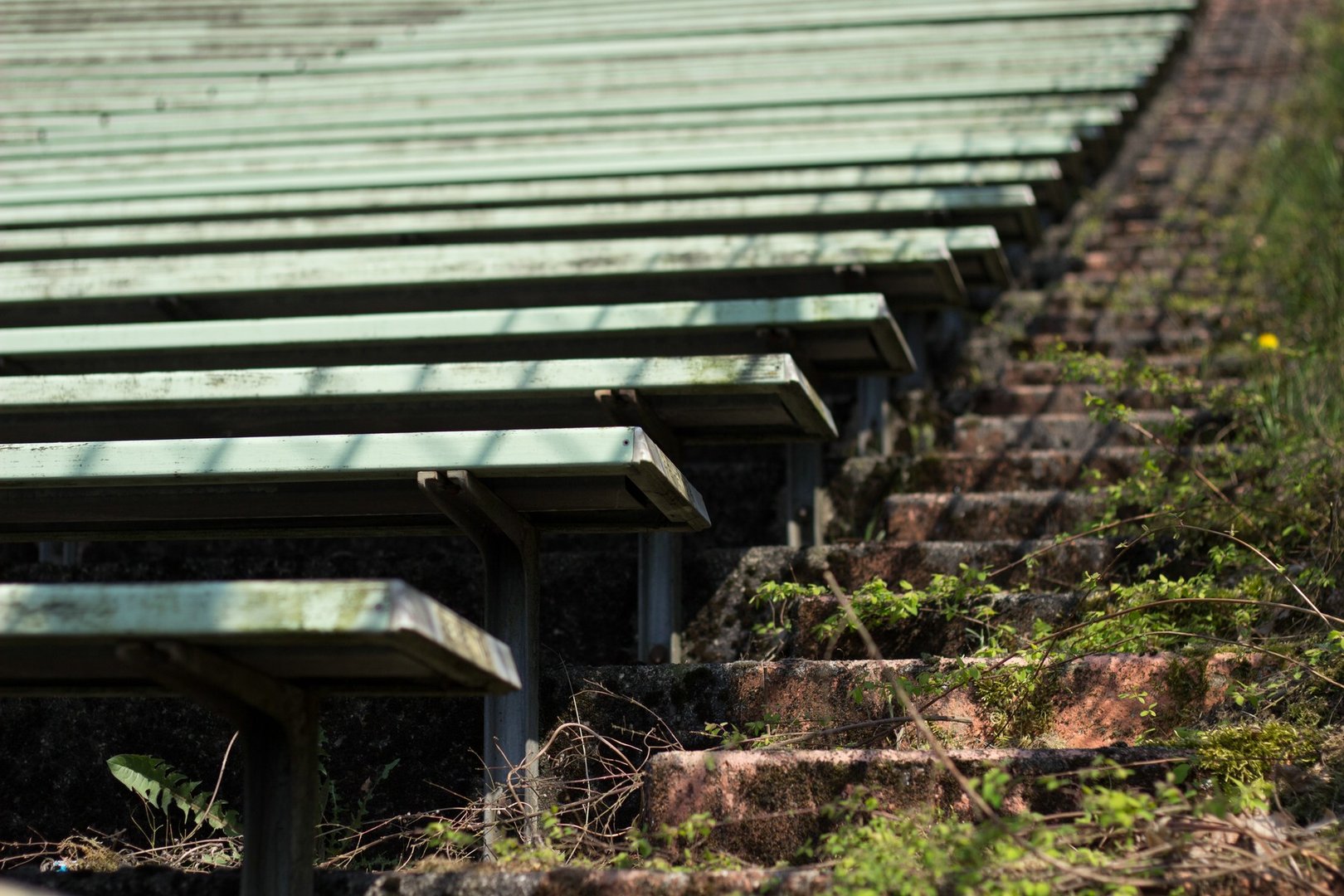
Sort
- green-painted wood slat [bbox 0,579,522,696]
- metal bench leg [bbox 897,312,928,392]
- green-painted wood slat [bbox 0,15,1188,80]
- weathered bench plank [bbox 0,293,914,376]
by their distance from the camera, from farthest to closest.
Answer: green-painted wood slat [bbox 0,15,1188,80]
metal bench leg [bbox 897,312,928,392]
weathered bench plank [bbox 0,293,914,376]
green-painted wood slat [bbox 0,579,522,696]

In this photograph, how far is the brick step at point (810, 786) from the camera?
2.36 metres

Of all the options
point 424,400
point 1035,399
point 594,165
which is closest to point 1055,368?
point 1035,399

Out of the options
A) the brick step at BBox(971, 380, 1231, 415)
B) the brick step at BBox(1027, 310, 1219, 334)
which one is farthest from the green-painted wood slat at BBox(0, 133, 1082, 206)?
the brick step at BBox(971, 380, 1231, 415)

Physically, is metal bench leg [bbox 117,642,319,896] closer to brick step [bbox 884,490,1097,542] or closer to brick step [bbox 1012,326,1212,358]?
brick step [bbox 884,490,1097,542]

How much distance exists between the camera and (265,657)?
2143mm

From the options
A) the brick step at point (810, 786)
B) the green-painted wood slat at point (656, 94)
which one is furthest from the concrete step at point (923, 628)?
the green-painted wood slat at point (656, 94)

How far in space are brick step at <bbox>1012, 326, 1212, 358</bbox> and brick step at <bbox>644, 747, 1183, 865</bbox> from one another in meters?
2.33

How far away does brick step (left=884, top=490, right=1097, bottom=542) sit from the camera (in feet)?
11.6

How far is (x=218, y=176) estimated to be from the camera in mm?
5203

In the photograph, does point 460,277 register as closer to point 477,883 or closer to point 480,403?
point 480,403

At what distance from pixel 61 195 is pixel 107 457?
2.68 meters

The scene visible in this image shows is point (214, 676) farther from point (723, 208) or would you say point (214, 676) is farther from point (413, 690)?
point (723, 208)

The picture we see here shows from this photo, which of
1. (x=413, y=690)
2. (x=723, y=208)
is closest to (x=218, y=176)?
(x=723, y=208)

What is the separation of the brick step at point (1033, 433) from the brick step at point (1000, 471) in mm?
156
